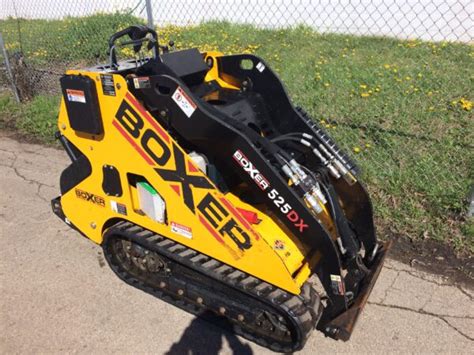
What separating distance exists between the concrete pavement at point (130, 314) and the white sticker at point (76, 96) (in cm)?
132

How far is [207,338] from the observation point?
2.86 m

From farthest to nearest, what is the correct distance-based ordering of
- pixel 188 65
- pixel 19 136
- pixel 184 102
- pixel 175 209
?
1. pixel 19 136
2. pixel 188 65
3. pixel 175 209
4. pixel 184 102

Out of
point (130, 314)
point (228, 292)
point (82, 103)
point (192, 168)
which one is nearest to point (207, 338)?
point (228, 292)

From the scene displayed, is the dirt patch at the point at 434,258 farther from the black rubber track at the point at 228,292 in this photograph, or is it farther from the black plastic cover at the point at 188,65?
the black plastic cover at the point at 188,65

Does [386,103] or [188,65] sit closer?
[188,65]

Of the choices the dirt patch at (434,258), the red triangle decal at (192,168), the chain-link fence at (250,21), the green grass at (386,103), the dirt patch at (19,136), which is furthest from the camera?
the chain-link fence at (250,21)

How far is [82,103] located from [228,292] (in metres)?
1.55

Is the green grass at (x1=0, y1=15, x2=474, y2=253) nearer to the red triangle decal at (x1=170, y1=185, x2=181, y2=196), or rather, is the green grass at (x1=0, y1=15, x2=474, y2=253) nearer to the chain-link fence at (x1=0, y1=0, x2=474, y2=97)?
the chain-link fence at (x1=0, y1=0, x2=474, y2=97)

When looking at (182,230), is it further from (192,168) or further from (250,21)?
(250,21)

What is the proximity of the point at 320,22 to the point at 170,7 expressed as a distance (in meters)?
3.38

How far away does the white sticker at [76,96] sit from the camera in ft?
9.75

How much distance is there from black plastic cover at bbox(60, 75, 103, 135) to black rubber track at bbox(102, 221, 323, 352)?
2.40ft

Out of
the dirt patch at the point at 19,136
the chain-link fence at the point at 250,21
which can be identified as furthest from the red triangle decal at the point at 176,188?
the chain-link fence at the point at 250,21

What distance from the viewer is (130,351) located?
2.78 meters
